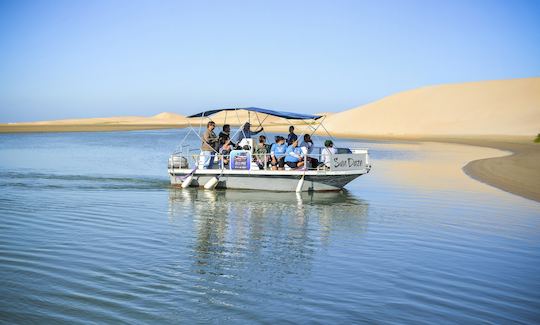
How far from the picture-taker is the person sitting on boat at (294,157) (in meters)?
21.4

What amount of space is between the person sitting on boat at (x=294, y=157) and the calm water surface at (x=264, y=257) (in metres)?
1.16

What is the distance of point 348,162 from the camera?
844 inches

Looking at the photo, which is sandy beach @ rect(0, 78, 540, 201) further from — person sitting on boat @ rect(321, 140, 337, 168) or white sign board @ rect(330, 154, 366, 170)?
person sitting on boat @ rect(321, 140, 337, 168)

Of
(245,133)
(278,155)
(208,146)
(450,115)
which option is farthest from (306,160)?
(450,115)

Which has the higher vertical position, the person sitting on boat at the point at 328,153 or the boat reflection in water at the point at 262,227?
the person sitting on boat at the point at 328,153

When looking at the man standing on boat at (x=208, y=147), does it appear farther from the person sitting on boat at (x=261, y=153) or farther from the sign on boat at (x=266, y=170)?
the person sitting on boat at (x=261, y=153)

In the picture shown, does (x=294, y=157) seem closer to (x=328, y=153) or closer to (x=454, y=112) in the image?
(x=328, y=153)

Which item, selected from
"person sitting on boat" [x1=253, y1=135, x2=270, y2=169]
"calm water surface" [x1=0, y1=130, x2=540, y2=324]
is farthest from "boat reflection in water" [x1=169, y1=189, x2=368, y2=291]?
"person sitting on boat" [x1=253, y1=135, x2=270, y2=169]

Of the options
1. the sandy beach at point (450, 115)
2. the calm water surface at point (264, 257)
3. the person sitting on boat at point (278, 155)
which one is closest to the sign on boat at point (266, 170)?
the person sitting on boat at point (278, 155)

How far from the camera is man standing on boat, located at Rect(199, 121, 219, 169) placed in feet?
72.7

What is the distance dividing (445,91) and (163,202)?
11216cm

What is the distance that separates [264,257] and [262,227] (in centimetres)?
324

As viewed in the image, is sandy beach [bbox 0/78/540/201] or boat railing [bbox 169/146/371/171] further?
sandy beach [bbox 0/78/540/201]

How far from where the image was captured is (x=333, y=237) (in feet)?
45.5
